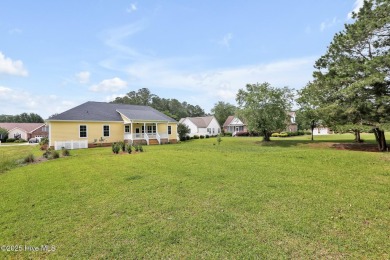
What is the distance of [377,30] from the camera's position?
1496 centimetres

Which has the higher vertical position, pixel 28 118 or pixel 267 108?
pixel 28 118

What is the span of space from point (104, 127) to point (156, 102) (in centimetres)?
5288

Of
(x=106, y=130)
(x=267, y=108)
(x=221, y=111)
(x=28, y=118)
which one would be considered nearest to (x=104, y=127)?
(x=106, y=130)

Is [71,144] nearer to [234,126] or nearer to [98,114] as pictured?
[98,114]

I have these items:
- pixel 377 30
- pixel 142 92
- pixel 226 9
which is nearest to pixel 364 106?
pixel 377 30

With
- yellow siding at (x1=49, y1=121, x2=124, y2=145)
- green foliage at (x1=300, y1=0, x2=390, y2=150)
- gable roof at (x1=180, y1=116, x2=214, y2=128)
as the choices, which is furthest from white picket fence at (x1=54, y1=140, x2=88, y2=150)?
gable roof at (x1=180, y1=116, x2=214, y2=128)

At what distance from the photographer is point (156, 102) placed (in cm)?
7656

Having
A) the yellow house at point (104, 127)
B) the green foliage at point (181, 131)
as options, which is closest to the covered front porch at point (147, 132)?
the yellow house at point (104, 127)

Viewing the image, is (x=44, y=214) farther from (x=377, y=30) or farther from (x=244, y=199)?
(x=377, y=30)

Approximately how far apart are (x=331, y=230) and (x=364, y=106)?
51.7 ft

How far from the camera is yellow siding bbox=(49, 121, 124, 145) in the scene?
2150cm

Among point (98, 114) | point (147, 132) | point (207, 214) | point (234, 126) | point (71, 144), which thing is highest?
point (98, 114)

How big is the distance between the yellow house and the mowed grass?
1532 cm

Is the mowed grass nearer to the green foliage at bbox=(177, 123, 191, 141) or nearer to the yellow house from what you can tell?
the yellow house
